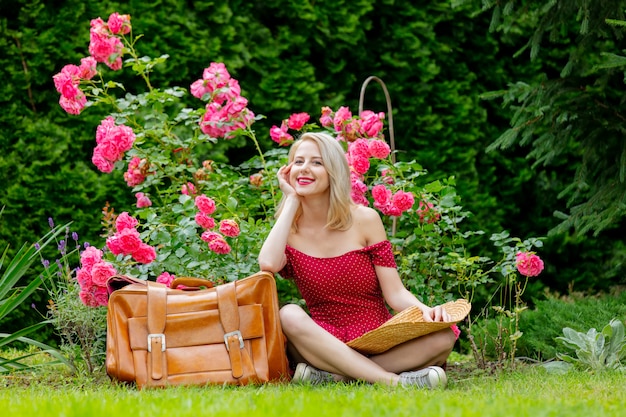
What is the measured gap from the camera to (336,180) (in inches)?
171

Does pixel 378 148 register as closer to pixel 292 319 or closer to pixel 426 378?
pixel 292 319

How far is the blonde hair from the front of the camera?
4348mm

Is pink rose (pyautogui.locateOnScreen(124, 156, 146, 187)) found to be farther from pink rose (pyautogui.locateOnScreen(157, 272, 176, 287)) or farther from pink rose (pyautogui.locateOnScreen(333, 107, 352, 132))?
pink rose (pyautogui.locateOnScreen(333, 107, 352, 132))

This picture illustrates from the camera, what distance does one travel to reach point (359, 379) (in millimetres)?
3975

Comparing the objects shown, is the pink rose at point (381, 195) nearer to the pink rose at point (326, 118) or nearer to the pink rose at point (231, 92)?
the pink rose at point (326, 118)

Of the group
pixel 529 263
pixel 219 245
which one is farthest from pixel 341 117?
pixel 529 263

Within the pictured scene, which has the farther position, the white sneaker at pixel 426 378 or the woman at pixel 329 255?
the woman at pixel 329 255

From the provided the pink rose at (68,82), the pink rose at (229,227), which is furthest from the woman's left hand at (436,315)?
the pink rose at (68,82)

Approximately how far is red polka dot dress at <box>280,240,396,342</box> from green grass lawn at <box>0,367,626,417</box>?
0.47 m

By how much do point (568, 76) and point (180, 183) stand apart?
2.41m

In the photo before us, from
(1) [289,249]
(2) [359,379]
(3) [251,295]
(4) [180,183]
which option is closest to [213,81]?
(4) [180,183]

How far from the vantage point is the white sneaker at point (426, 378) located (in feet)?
12.7

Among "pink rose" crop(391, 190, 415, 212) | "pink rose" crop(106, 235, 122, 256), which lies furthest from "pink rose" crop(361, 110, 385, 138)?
"pink rose" crop(106, 235, 122, 256)

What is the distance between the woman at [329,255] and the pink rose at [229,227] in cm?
18
